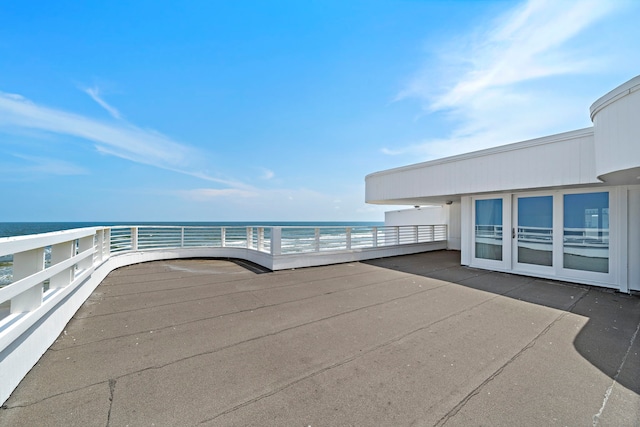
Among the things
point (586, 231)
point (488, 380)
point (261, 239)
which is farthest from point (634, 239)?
point (261, 239)

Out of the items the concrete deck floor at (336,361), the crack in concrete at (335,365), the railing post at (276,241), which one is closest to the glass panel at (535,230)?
the concrete deck floor at (336,361)

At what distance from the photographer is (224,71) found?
31.0 feet

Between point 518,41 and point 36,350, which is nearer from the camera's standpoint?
point 36,350

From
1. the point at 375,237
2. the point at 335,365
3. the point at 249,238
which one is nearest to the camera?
the point at 335,365

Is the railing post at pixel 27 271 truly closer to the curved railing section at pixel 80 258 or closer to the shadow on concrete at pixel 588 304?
the curved railing section at pixel 80 258

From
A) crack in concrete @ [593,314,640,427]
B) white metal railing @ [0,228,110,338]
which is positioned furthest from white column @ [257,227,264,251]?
crack in concrete @ [593,314,640,427]

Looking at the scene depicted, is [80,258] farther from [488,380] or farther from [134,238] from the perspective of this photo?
[488,380]

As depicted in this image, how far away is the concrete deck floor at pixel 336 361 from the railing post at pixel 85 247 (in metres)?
0.57

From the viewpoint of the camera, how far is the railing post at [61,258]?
314 cm

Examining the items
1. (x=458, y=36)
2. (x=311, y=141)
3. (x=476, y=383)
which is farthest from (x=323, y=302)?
(x=311, y=141)

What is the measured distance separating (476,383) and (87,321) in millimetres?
4659

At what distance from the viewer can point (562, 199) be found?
6.20m

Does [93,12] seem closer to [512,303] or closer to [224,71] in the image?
[224,71]

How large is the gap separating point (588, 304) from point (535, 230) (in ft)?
8.68
